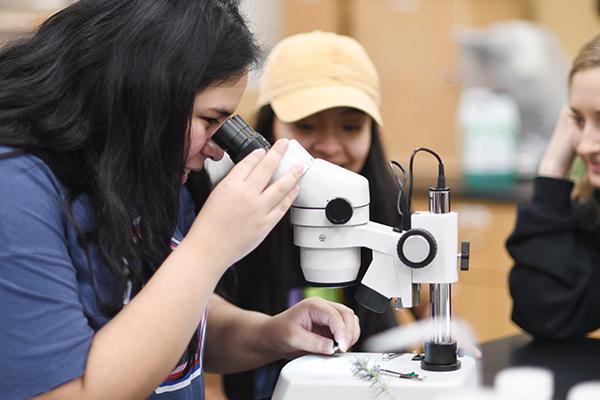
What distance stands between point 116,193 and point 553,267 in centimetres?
93

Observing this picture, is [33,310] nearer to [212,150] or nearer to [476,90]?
[212,150]

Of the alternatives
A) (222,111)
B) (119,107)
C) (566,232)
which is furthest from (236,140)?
(566,232)

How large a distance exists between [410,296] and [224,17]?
0.41 m

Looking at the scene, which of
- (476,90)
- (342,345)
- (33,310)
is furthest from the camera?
(476,90)

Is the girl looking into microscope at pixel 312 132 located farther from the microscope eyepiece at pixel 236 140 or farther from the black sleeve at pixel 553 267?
the microscope eyepiece at pixel 236 140

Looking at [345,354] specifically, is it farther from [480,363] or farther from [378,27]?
[378,27]

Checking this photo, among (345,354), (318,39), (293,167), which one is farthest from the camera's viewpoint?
(318,39)

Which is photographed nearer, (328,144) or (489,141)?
(328,144)

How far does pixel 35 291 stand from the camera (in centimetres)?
98

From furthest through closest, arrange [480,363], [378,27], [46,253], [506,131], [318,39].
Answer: [378,27] → [506,131] → [318,39] → [480,363] → [46,253]

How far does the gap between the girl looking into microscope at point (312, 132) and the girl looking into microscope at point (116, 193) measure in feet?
1.48

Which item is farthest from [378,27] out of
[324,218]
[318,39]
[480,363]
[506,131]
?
[324,218]

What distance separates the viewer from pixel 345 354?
3.97 feet

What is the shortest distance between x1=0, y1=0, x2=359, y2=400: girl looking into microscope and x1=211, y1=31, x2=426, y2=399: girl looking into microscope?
1.48 ft
